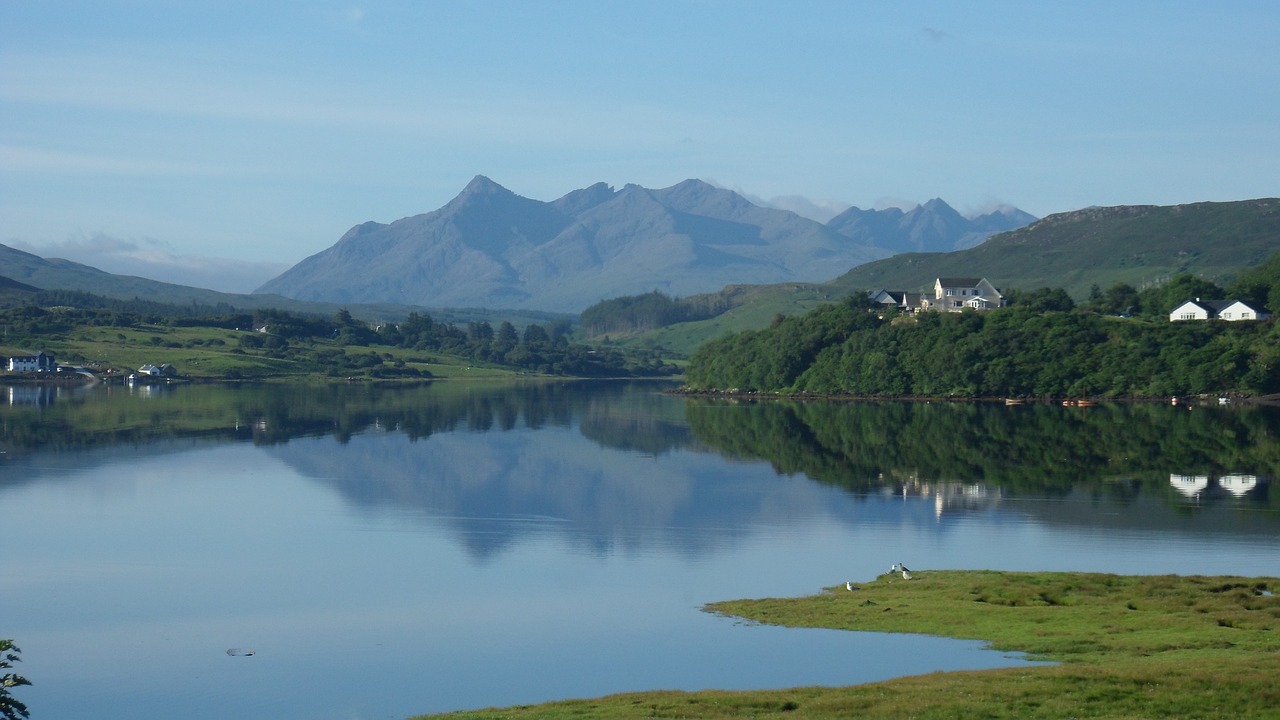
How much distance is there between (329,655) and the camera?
30.1m

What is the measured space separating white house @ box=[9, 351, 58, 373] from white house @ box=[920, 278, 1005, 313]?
11747cm

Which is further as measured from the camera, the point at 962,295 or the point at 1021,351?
the point at 962,295

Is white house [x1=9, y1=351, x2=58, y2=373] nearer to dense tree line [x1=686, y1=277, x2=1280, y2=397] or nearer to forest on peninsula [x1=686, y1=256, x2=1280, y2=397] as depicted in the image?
forest on peninsula [x1=686, y1=256, x2=1280, y2=397]

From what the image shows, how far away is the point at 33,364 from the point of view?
179375 mm

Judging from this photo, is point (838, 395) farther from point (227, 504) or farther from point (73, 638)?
point (73, 638)

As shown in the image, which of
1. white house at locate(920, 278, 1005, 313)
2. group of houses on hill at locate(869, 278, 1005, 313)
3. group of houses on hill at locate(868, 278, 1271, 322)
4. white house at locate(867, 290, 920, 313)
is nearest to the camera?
group of houses on hill at locate(868, 278, 1271, 322)

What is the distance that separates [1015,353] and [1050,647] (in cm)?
10579

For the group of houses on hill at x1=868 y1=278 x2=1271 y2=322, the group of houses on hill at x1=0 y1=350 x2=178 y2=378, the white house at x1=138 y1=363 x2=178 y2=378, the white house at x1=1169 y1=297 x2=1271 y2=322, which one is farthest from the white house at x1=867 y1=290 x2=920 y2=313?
the group of houses on hill at x1=0 y1=350 x2=178 y2=378

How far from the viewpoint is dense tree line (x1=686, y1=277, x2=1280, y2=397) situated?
387 ft

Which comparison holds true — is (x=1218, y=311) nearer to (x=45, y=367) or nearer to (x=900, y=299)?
(x=900, y=299)

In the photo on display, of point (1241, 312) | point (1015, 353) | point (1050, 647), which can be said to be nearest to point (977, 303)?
point (1015, 353)

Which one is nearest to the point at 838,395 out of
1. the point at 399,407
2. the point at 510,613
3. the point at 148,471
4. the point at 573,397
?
the point at 573,397

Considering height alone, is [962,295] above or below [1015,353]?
above

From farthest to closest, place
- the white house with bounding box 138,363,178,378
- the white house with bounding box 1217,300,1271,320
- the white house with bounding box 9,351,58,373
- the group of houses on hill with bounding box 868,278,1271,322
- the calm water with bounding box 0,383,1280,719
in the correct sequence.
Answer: the white house with bounding box 9,351,58,373
the white house with bounding box 138,363,178,378
the group of houses on hill with bounding box 868,278,1271,322
the white house with bounding box 1217,300,1271,320
the calm water with bounding box 0,383,1280,719
